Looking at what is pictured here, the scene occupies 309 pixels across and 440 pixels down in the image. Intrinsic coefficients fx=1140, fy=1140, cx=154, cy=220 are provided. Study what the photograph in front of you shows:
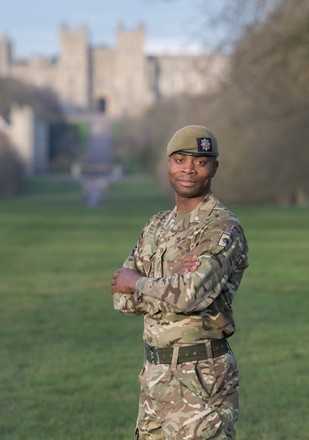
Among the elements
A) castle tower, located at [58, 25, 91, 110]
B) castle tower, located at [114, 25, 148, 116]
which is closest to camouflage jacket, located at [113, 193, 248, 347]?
castle tower, located at [58, 25, 91, 110]

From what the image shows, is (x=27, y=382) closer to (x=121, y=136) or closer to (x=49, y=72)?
(x=121, y=136)

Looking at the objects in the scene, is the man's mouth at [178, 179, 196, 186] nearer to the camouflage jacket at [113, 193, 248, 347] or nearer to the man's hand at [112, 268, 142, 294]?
the camouflage jacket at [113, 193, 248, 347]

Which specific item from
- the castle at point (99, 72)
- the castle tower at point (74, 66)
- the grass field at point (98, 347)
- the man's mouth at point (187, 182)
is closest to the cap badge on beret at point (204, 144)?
the man's mouth at point (187, 182)

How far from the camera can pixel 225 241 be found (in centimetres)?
429

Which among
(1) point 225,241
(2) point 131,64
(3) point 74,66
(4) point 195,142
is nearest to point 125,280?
(1) point 225,241

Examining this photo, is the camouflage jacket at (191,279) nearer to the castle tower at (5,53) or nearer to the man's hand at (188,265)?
the man's hand at (188,265)

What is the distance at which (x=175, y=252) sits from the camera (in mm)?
4363

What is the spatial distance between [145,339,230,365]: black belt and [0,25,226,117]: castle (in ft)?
540

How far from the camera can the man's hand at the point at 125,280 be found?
4.41 meters

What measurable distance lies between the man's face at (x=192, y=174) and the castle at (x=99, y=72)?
16460 centimetres

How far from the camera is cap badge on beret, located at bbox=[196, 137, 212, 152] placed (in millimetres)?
4406

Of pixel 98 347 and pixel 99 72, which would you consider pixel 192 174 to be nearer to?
pixel 98 347

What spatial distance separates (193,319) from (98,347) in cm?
580

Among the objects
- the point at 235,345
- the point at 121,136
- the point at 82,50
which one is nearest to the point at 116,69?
the point at 82,50
